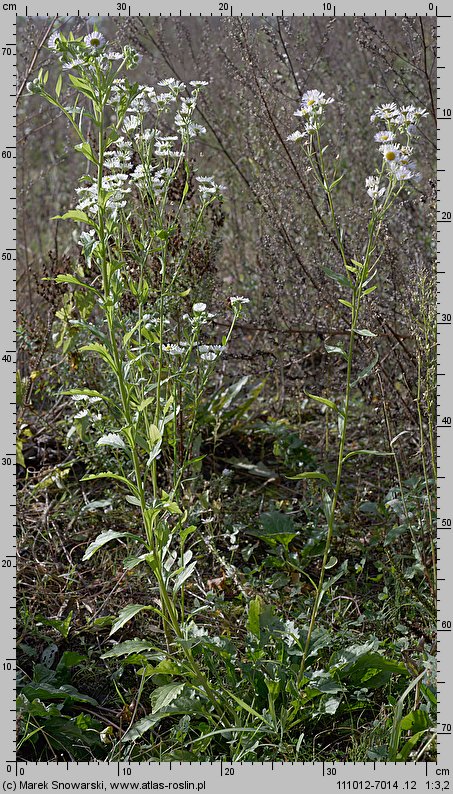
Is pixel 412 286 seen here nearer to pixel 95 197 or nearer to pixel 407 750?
pixel 95 197

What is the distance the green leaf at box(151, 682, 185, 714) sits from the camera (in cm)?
215

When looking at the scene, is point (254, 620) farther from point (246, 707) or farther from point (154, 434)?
point (154, 434)

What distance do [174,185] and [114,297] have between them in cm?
126

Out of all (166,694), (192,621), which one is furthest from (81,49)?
(166,694)

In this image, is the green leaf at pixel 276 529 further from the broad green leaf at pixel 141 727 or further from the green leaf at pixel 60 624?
the broad green leaf at pixel 141 727

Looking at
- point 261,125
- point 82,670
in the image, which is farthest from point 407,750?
point 261,125

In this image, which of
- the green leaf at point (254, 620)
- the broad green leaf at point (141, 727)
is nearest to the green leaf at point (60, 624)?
the broad green leaf at point (141, 727)

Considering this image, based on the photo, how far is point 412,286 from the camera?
10.6 ft

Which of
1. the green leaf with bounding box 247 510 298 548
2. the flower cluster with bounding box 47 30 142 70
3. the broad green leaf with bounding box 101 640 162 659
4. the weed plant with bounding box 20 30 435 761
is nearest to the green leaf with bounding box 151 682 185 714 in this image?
the weed plant with bounding box 20 30 435 761

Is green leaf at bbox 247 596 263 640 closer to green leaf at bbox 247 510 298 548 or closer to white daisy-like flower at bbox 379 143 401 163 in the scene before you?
green leaf at bbox 247 510 298 548

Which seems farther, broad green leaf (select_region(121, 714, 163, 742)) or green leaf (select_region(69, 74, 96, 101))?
broad green leaf (select_region(121, 714, 163, 742))

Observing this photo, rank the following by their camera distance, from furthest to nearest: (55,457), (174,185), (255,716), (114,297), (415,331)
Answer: (55,457) → (174,185) → (415,331) → (255,716) → (114,297)

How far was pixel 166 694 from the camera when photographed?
2182mm

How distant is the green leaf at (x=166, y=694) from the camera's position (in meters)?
2.15
